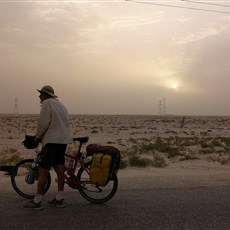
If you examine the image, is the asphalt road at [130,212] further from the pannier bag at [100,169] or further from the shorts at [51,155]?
the shorts at [51,155]

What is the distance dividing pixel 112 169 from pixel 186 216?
1.48 meters

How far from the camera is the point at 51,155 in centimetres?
723

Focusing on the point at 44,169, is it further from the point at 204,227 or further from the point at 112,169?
the point at 204,227

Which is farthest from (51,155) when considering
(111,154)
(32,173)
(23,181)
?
(23,181)

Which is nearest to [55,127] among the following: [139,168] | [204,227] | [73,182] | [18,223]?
[73,182]

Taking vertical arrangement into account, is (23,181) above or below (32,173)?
below

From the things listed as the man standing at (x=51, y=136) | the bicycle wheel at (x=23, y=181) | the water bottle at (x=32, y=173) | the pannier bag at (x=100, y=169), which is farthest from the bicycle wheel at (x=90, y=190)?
the water bottle at (x=32, y=173)

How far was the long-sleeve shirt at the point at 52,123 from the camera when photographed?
23.4 feet

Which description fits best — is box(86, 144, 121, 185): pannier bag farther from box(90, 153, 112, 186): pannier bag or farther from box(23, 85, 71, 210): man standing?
box(23, 85, 71, 210): man standing

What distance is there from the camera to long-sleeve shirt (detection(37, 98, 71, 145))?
7.13 meters

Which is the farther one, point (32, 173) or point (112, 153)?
point (32, 173)

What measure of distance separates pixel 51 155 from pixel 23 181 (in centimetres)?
119

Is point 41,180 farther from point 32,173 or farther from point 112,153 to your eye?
point 112,153

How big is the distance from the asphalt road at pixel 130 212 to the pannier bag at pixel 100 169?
0.48m
